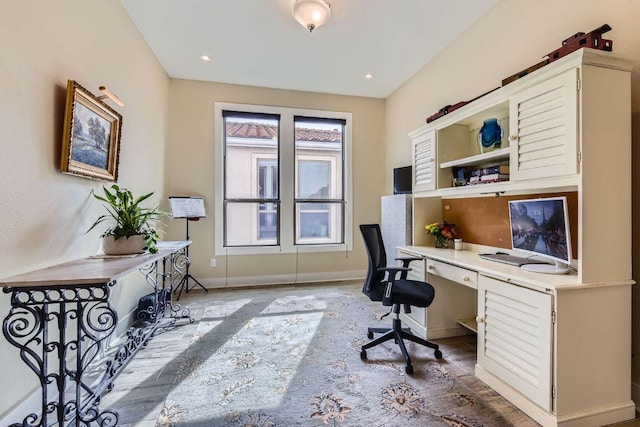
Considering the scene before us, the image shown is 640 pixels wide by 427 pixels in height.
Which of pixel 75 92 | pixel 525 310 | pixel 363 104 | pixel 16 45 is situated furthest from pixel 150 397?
pixel 363 104

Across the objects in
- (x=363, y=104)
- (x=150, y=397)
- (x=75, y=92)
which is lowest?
(x=150, y=397)

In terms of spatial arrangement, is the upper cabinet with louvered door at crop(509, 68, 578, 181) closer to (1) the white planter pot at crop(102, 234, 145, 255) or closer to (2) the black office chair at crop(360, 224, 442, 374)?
(2) the black office chair at crop(360, 224, 442, 374)

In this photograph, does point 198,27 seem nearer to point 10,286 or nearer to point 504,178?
point 10,286

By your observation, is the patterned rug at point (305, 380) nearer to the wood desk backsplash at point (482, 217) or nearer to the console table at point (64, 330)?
the console table at point (64, 330)

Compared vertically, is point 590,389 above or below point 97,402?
above

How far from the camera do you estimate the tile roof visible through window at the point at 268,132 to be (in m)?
4.53

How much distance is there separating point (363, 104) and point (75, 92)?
4027 mm

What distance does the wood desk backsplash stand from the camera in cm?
248

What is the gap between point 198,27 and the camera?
119 inches

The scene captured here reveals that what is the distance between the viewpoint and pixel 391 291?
223 centimetres

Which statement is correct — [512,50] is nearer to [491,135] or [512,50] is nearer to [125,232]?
[491,135]

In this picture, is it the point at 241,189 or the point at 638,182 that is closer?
the point at 638,182

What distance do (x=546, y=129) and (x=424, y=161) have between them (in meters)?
1.29

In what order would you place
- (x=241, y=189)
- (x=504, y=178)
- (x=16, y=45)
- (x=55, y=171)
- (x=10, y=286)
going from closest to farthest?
→ (x=10, y=286) → (x=16, y=45) → (x=55, y=171) → (x=504, y=178) → (x=241, y=189)
